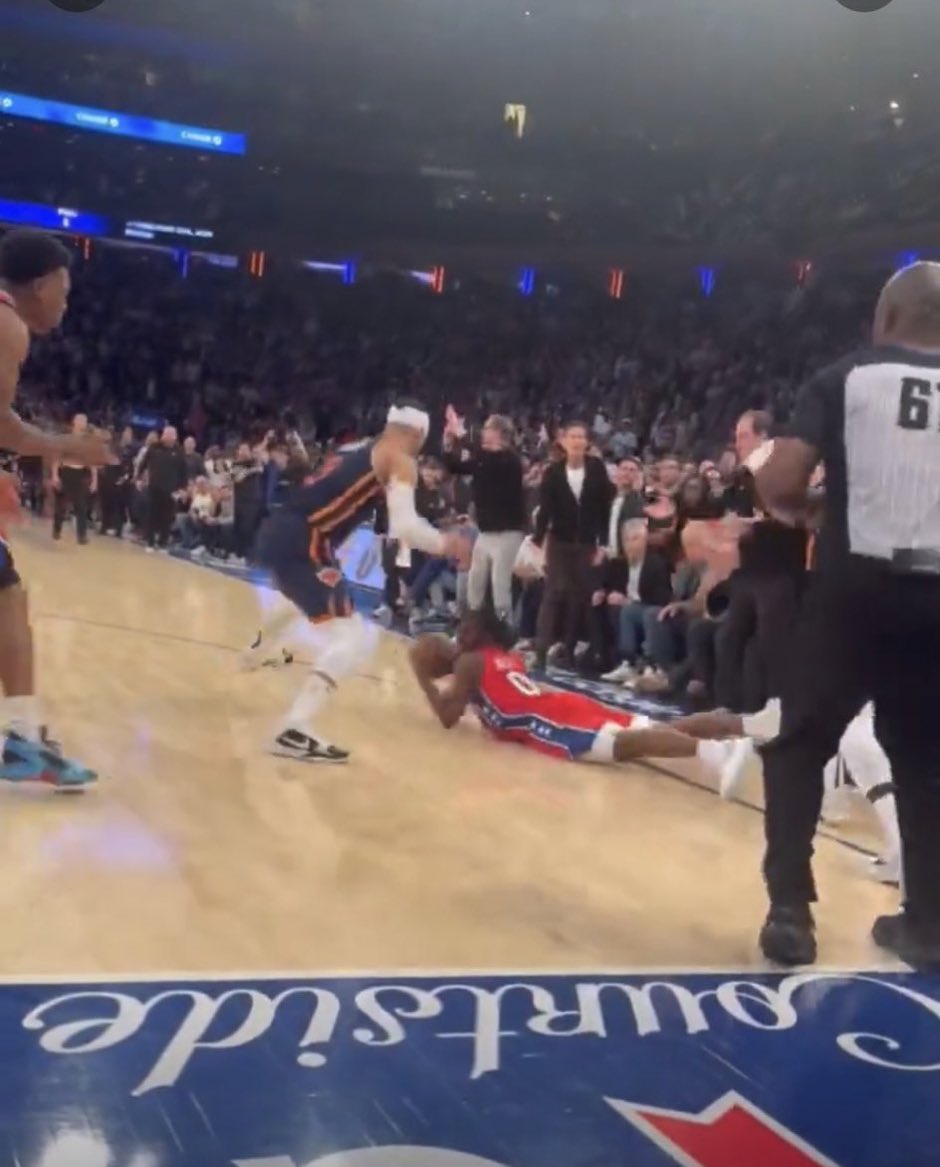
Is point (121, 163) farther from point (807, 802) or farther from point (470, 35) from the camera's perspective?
point (807, 802)

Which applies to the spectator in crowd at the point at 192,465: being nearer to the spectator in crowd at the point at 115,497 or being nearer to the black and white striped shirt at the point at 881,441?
the spectator in crowd at the point at 115,497

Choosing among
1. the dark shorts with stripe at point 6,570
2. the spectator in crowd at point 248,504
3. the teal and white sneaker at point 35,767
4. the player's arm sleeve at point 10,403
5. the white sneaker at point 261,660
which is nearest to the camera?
the player's arm sleeve at point 10,403

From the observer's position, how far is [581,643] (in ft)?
28.9

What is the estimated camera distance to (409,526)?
16.7 feet

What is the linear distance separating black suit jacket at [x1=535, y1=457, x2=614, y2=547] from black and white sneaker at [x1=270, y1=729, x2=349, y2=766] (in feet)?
10.1

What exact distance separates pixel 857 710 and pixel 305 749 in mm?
2597

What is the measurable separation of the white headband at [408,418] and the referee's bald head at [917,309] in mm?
2337

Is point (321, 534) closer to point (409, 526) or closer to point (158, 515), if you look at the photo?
point (409, 526)

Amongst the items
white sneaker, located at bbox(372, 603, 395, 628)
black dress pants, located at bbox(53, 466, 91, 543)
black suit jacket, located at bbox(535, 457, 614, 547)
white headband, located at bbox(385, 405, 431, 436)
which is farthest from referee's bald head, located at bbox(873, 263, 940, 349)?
black dress pants, located at bbox(53, 466, 91, 543)

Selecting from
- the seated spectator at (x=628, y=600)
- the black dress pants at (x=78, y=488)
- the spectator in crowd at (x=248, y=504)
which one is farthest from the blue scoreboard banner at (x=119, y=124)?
the seated spectator at (x=628, y=600)

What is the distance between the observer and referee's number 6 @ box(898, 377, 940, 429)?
2.97 metres

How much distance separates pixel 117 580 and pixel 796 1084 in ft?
33.1

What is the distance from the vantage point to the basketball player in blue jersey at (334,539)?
5184 mm

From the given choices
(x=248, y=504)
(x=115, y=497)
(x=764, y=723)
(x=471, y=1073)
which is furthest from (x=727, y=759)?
(x=115, y=497)
